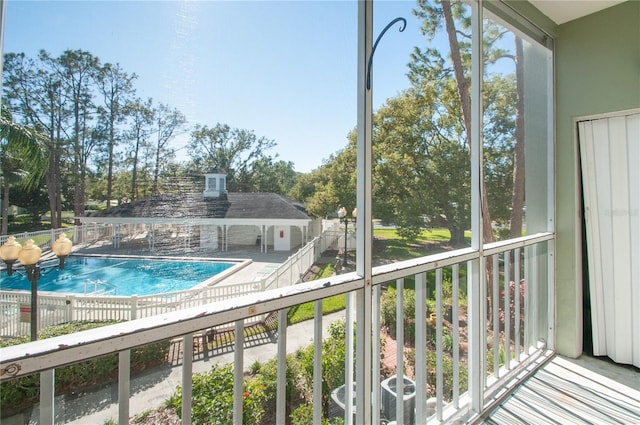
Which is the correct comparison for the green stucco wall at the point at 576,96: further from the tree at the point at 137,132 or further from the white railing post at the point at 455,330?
the tree at the point at 137,132

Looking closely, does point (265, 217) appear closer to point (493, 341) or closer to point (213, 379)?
point (213, 379)

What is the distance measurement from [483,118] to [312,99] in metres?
1.36

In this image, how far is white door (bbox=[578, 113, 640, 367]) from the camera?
2309mm

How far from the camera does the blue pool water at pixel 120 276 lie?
2.33ft

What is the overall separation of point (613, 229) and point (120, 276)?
3.26 m

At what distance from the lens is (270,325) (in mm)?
1104

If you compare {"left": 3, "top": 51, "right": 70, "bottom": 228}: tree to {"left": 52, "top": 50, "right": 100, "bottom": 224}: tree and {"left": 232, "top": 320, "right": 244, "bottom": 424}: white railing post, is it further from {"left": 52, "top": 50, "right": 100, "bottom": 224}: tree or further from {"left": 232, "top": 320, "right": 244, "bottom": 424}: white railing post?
{"left": 232, "top": 320, "right": 244, "bottom": 424}: white railing post

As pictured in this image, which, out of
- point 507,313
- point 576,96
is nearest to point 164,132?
point 507,313

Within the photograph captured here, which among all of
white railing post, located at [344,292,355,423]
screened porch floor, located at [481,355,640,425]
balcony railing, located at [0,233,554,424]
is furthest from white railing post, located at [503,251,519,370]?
white railing post, located at [344,292,355,423]

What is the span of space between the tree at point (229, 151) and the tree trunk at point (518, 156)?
2172mm

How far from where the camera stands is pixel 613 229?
2410 millimetres

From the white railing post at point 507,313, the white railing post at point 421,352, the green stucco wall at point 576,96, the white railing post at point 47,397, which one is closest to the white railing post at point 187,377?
the white railing post at point 47,397

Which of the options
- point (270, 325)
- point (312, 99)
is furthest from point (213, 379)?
point (312, 99)

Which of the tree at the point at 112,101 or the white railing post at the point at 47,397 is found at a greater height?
the tree at the point at 112,101
